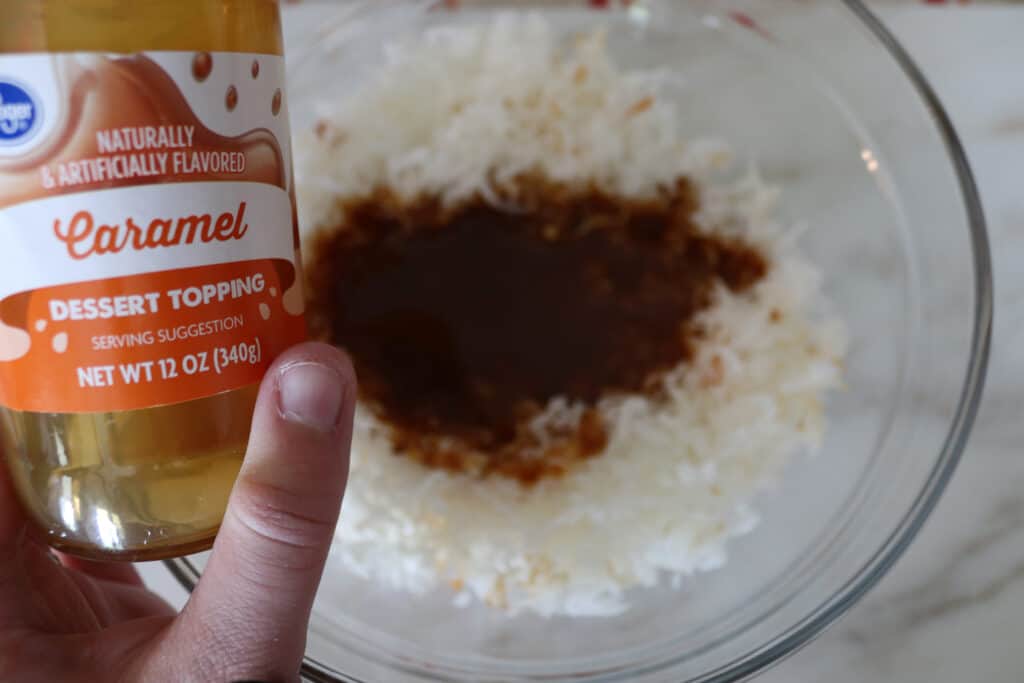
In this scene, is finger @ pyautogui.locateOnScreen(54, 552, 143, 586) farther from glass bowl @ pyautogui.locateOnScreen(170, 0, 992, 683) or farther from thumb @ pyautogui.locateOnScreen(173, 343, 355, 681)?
thumb @ pyautogui.locateOnScreen(173, 343, 355, 681)

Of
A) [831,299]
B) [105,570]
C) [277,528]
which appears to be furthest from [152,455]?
[831,299]

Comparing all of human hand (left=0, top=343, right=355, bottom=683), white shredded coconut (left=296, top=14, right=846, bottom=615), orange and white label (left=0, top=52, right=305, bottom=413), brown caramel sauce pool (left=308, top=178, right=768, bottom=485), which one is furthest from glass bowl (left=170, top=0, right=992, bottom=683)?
orange and white label (left=0, top=52, right=305, bottom=413)

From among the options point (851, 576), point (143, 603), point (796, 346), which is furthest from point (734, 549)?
point (143, 603)


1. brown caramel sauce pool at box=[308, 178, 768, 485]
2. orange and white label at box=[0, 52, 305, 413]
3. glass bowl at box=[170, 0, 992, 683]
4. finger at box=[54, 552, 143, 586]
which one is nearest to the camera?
orange and white label at box=[0, 52, 305, 413]

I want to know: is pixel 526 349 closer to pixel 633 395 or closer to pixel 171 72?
pixel 633 395

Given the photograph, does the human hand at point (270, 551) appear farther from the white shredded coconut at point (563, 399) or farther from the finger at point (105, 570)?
the white shredded coconut at point (563, 399)

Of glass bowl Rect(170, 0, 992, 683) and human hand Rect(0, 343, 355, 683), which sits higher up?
glass bowl Rect(170, 0, 992, 683)

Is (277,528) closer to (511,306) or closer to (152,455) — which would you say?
(152,455)
